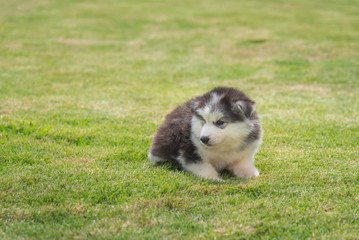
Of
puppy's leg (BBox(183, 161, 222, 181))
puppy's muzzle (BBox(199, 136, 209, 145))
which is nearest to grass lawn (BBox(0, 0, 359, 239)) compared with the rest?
puppy's leg (BBox(183, 161, 222, 181))

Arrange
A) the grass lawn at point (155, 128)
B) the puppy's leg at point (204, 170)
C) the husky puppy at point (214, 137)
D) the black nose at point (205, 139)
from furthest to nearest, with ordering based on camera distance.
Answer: the puppy's leg at point (204, 170) → the husky puppy at point (214, 137) → the black nose at point (205, 139) → the grass lawn at point (155, 128)

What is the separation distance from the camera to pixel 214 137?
15.0 feet

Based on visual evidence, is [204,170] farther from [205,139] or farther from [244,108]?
[244,108]

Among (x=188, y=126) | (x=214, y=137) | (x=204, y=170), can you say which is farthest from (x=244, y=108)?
(x=204, y=170)

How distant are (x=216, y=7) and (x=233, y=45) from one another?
1093 centimetres

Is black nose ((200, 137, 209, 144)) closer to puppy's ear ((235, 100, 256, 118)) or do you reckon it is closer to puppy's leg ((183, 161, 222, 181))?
puppy's leg ((183, 161, 222, 181))

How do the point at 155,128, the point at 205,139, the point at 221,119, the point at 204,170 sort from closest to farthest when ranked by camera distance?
the point at 205,139 < the point at 221,119 < the point at 204,170 < the point at 155,128

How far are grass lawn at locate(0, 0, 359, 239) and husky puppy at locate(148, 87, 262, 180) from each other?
0.17 metres

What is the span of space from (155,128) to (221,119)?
8.08ft

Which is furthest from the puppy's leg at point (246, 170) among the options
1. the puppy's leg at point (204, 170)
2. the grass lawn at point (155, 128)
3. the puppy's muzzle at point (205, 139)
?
the puppy's muzzle at point (205, 139)

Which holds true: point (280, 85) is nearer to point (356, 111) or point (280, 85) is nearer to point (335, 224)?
point (356, 111)

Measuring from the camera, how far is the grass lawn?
391 cm

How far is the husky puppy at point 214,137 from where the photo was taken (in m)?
4.75

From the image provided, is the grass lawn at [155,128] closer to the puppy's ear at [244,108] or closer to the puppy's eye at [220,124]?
the puppy's eye at [220,124]
